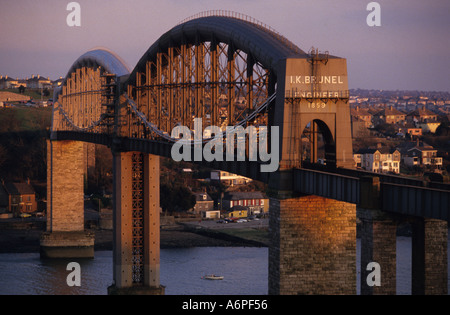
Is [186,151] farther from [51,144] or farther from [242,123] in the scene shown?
[51,144]

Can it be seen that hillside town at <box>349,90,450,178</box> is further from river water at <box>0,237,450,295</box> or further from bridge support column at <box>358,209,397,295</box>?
bridge support column at <box>358,209,397,295</box>

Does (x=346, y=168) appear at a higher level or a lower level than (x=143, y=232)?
higher

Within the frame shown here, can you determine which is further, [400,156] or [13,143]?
[13,143]

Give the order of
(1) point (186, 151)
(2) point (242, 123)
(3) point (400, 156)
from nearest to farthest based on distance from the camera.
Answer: (2) point (242, 123)
(1) point (186, 151)
(3) point (400, 156)

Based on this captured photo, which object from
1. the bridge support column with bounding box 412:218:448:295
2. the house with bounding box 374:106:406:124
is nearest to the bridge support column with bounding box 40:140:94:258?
the bridge support column with bounding box 412:218:448:295

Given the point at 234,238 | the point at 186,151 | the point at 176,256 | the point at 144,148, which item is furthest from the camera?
the point at 234,238

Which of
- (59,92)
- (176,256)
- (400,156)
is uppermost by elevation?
(59,92)
